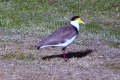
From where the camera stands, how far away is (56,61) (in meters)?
9.22

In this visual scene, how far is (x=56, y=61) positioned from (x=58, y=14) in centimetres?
660

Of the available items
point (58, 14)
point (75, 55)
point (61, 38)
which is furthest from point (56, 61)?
point (58, 14)

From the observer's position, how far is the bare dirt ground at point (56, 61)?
26.0 feet

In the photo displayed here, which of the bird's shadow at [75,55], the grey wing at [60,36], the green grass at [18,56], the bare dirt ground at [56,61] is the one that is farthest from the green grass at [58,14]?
the grey wing at [60,36]

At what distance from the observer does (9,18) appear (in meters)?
14.2

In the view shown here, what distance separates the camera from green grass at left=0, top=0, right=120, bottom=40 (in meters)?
13.2

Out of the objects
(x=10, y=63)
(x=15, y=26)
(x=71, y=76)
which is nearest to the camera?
(x=71, y=76)

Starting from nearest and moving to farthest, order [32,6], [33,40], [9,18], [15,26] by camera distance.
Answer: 1. [33,40]
2. [15,26]
3. [9,18]
4. [32,6]

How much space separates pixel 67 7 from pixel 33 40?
5.98 metres

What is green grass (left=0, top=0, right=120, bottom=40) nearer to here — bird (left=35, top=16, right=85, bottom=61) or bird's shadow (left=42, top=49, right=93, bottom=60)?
bird's shadow (left=42, top=49, right=93, bottom=60)

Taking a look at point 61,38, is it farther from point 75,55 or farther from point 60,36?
point 75,55

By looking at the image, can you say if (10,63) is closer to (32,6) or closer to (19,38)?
(19,38)

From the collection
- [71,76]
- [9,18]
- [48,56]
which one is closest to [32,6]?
[9,18]

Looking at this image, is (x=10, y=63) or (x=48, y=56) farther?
(x=48, y=56)
